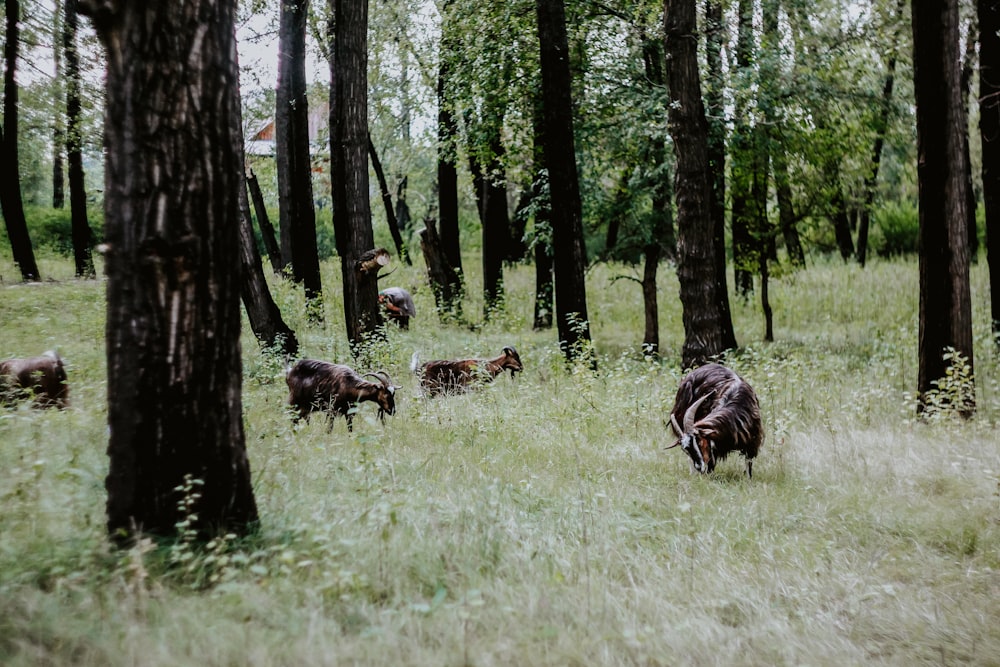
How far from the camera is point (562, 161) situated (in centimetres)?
1320

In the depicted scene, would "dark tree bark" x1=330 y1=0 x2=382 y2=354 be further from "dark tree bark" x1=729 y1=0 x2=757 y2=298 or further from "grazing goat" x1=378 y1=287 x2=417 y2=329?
"dark tree bark" x1=729 y1=0 x2=757 y2=298

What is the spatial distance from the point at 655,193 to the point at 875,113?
14.0ft

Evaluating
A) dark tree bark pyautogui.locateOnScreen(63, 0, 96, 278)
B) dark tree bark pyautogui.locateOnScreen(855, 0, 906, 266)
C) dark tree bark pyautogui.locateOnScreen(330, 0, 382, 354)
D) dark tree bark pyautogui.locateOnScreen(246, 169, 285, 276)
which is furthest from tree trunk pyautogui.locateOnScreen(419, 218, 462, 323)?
dark tree bark pyautogui.locateOnScreen(855, 0, 906, 266)

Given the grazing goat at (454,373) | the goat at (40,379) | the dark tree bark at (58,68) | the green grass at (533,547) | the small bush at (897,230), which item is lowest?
the green grass at (533,547)

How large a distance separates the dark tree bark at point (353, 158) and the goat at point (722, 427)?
594 cm

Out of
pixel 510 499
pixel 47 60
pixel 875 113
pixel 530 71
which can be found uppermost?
pixel 47 60

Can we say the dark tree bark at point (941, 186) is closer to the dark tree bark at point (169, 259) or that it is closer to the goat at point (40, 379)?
the dark tree bark at point (169, 259)

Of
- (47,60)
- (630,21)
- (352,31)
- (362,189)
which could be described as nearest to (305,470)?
(362,189)

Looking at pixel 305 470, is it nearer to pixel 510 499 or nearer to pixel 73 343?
pixel 510 499

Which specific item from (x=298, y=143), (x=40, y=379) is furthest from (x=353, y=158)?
(x=298, y=143)

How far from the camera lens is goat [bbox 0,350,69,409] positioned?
8.60m

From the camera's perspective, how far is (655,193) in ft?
49.7

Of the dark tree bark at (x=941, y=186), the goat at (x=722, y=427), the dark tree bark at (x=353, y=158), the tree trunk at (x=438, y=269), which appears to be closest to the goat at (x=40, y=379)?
the dark tree bark at (x=353, y=158)

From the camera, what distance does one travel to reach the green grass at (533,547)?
3.55 metres
